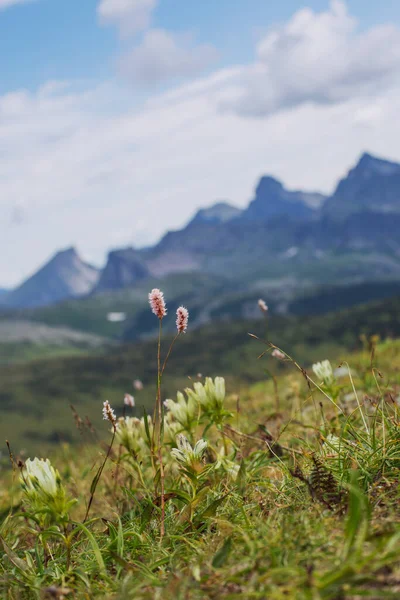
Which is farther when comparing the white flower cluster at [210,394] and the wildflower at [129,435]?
the wildflower at [129,435]

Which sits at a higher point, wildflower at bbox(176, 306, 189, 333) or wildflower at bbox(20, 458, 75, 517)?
wildflower at bbox(176, 306, 189, 333)

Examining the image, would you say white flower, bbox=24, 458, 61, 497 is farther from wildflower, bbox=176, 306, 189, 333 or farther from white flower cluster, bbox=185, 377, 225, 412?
white flower cluster, bbox=185, 377, 225, 412

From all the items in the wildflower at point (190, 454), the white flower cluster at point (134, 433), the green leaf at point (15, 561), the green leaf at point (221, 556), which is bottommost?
the green leaf at point (15, 561)

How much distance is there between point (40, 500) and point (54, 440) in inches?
8050

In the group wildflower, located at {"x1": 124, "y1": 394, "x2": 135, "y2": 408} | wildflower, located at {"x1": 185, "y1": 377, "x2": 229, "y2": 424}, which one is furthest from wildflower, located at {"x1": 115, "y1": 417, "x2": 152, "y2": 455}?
Result: wildflower, located at {"x1": 185, "y1": 377, "x2": 229, "y2": 424}

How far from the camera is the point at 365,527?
7.61ft

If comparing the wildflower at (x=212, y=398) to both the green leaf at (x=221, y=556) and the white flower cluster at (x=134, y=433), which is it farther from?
the green leaf at (x=221, y=556)

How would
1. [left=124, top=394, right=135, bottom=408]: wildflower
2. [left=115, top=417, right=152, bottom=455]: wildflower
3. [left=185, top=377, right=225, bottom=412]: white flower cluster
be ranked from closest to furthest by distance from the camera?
[left=185, top=377, right=225, bottom=412]: white flower cluster, [left=124, top=394, right=135, bottom=408]: wildflower, [left=115, top=417, right=152, bottom=455]: wildflower

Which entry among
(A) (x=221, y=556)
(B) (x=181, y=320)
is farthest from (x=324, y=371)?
(A) (x=221, y=556)

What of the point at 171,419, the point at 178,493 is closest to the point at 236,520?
the point at 178,493

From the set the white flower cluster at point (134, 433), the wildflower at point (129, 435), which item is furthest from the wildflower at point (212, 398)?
the wildflower at point (129, 435)

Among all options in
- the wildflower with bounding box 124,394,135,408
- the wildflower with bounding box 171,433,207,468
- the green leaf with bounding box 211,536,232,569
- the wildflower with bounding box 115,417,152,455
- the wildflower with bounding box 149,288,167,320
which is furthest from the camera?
the wildflower with bounding box 115,417,152,455

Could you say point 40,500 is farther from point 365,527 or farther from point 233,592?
point 365,527

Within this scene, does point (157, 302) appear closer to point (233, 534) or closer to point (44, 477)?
point (44, 477)
